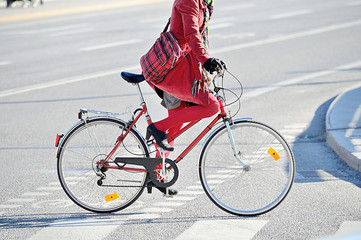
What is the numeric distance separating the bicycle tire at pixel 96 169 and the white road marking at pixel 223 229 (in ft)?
2.13

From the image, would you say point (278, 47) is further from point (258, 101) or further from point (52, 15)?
point (52, 15)

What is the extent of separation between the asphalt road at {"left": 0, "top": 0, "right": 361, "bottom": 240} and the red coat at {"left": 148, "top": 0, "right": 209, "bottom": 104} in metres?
1.03

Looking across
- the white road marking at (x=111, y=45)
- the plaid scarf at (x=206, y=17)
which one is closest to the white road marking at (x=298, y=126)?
the plaid scarf at (x=206, y=17)

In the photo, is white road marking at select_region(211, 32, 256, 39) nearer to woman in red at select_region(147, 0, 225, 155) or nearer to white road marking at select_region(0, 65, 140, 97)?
white road marking at select_region(0, 65, 140, 97)

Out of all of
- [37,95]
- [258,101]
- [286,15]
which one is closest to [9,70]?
[37,95]

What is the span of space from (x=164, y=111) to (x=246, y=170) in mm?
3475

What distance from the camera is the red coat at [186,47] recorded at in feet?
13.9

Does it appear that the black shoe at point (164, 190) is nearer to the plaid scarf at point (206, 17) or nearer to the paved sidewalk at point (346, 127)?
the plaid scarf at point (206, 17)

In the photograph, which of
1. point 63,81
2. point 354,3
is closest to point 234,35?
point 63,81

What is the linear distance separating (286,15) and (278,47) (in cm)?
581

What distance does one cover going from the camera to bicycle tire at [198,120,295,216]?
455cm

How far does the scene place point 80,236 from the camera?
4340mm

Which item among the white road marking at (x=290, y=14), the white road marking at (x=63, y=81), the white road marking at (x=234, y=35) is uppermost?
the white road marking at (x=63, y=81)

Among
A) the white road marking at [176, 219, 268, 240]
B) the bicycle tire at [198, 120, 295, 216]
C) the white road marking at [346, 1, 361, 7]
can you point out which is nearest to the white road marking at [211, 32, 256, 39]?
the white road marking at [346, 1, 361, 7]
